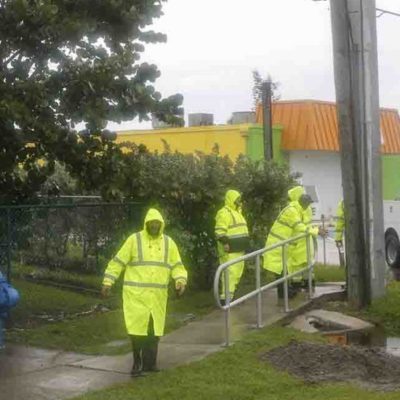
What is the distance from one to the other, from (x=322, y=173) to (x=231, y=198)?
27.6 m

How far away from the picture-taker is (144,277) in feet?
26.7

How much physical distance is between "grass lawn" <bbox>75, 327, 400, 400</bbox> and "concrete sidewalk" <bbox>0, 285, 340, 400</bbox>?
12.2 inches

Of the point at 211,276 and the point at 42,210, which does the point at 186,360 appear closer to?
the point at 42,210

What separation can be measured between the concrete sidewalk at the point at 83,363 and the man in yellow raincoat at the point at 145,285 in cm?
31

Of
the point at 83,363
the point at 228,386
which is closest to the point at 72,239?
the point at 83,363

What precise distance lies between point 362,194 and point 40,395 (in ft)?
19.3

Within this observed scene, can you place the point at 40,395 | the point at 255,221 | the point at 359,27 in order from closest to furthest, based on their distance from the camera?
the point at 40,395 → the point at 359,27 → the point at 255,221

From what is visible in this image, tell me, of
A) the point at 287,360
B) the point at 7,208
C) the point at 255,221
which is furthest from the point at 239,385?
the point at 255,221

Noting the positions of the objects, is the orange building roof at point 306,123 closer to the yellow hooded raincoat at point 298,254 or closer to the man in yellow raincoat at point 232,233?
the yellow hooded raincoat at point 298,254

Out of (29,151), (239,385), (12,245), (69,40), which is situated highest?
(69,40)

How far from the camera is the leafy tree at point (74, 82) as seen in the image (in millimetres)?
9938

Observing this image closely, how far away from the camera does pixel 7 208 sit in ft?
34.9

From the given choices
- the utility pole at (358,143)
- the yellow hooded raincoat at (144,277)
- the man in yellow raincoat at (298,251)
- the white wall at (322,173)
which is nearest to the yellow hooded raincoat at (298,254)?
the man in yellow raincoat at (298,251)

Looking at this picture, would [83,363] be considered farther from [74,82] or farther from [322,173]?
[322,173]
